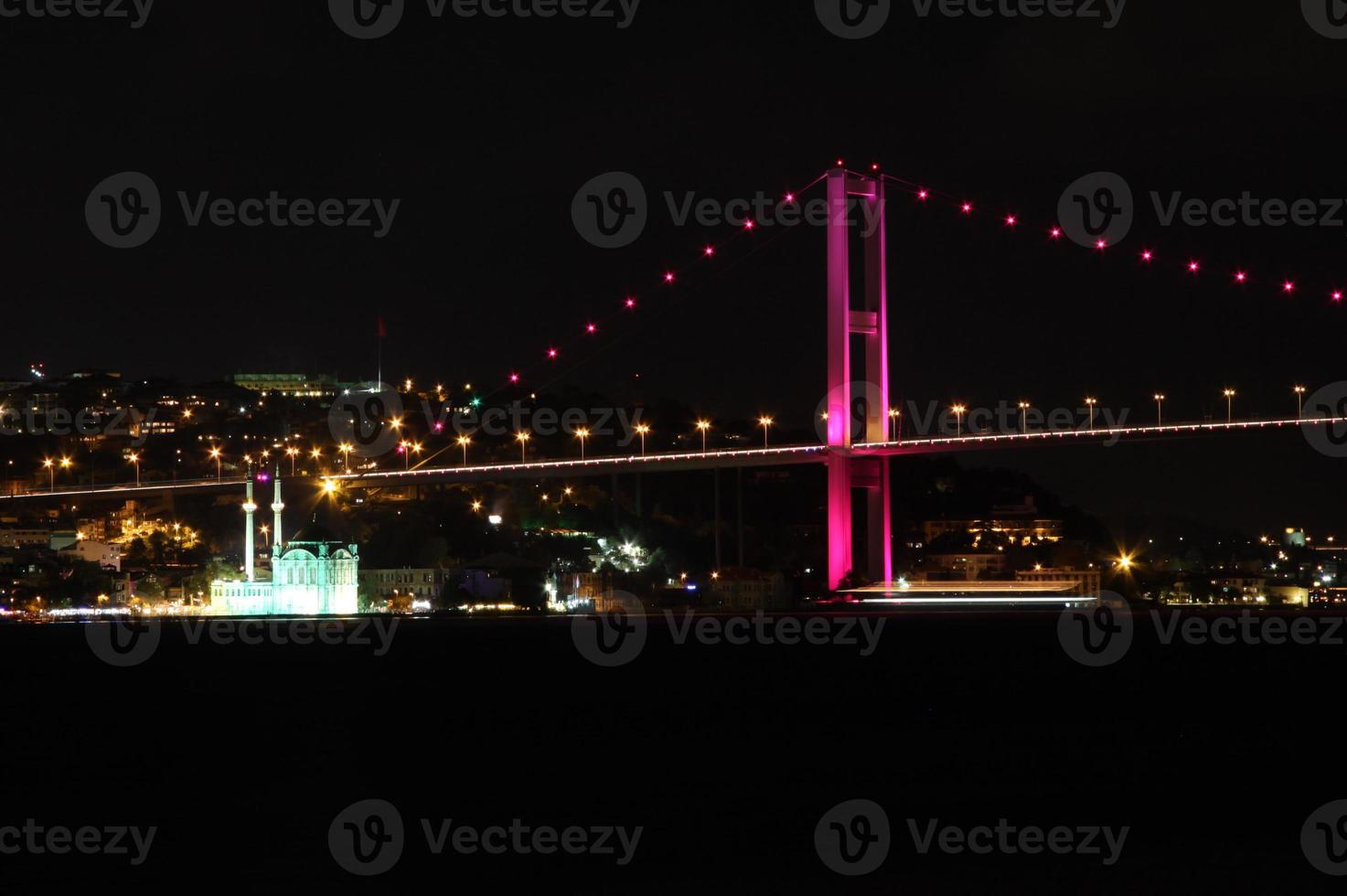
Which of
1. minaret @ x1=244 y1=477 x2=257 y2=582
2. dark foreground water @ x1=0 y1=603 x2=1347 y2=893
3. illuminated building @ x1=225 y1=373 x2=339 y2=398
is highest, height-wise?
illuminated building @ x1=225 y1=373 x2=339 y2=398

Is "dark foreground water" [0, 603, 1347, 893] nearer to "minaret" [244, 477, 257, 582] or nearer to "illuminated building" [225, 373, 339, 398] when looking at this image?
"minaret" [244, 477, 257, 582]

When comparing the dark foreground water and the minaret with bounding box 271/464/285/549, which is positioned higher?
the minaret with bounding box 271/464/285/549

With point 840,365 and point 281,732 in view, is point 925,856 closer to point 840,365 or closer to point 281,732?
point 281,732

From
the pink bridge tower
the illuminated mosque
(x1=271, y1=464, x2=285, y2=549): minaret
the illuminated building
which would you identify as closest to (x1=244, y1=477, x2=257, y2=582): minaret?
(x1=271, y1=464, x2=285, y2=549): minaret

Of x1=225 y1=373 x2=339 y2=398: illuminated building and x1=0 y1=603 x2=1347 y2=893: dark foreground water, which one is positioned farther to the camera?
x1=225 y1=373 x2=339 y2=398: illuminated building

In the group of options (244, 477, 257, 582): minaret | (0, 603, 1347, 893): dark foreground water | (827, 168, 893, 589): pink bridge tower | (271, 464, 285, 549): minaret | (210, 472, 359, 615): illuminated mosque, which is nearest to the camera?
(0, 603, 1347, 893): dark foreground water

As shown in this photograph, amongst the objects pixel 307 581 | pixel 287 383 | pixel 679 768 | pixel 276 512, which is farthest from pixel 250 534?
pixel 287 383

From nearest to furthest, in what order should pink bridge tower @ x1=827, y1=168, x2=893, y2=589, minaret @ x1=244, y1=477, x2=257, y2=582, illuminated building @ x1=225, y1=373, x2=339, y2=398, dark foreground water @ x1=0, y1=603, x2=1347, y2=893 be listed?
dark foreground water @ x1=0, y1=603, x2=1347, y2=893 < pink bridge tower @ x1=827, y1=168, x2=893, y2=589 < minaret @ x1=244, y1=477, x2=257, y2=582 < illuminated building @ x1=225, y1=373, x2=339, y2=398
